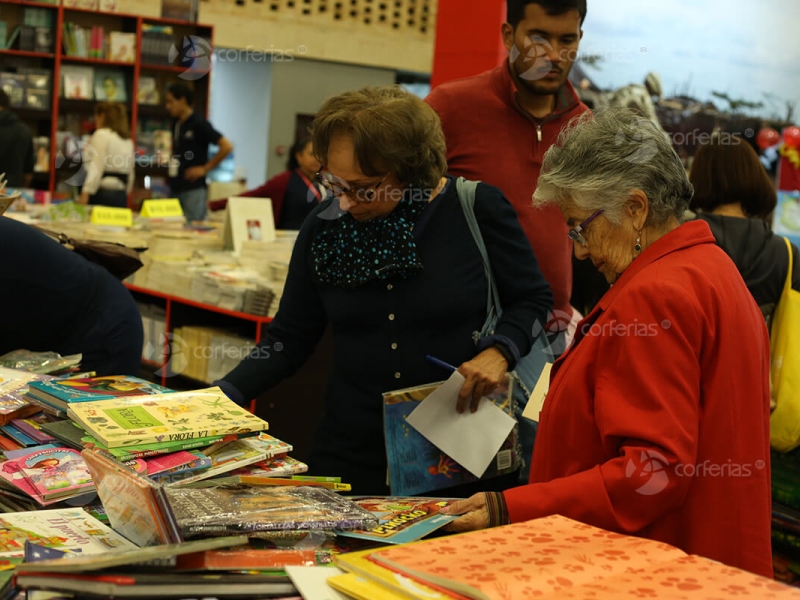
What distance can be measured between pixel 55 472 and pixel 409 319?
3.09ft

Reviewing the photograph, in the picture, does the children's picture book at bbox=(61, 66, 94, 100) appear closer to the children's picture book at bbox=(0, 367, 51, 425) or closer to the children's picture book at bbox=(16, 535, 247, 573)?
the children's picture book at bbox=(0, 367, 51, 425)

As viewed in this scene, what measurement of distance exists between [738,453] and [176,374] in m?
4.11

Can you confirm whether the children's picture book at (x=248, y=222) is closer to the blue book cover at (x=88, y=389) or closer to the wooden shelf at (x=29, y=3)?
the blue book cover at (x=88, y=389)

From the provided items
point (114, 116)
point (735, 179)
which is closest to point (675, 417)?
point (735, 179)

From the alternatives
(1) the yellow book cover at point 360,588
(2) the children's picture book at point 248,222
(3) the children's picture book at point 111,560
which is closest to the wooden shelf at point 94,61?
(2) the children's picture book at point 248,222

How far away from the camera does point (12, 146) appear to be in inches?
349

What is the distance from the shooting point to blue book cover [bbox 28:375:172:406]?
206 centimetres

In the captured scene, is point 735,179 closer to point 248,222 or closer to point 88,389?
point 88,389

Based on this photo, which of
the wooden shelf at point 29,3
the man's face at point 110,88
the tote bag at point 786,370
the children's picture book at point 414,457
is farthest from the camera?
the man's face at point 110,88

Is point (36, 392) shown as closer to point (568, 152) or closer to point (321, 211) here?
point (321, 211)

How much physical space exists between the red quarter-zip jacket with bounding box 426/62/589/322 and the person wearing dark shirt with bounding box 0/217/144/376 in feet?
4.05

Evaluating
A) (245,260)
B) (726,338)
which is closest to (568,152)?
(726,338)

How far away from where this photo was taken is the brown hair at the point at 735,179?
3615 millimetres

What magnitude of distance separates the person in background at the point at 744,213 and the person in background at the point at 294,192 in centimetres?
331
